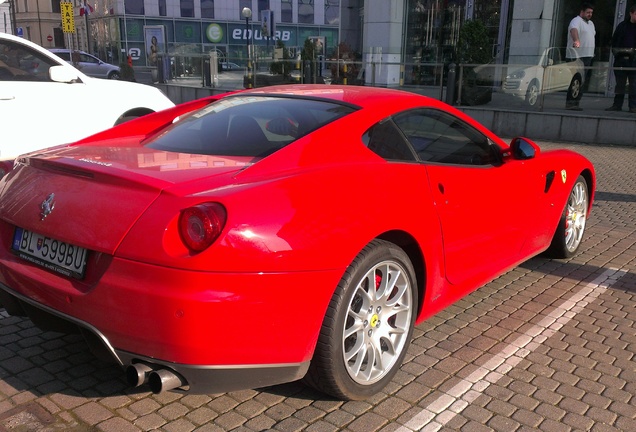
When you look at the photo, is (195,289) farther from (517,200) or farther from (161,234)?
(517,200)

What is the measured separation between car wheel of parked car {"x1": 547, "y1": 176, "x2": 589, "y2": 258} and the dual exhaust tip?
3664 millimetres

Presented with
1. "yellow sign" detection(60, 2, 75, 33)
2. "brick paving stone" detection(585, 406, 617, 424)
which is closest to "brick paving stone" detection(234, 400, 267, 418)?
"brick paving stone" detection(585, 406, 617, 424)

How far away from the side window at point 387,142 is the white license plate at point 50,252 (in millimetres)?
1511

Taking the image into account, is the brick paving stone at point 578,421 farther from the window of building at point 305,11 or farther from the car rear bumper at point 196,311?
the window of building at point 305,11

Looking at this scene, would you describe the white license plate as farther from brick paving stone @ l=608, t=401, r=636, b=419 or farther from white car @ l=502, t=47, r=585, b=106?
white car @ l=502, t=47, r=585, b=106

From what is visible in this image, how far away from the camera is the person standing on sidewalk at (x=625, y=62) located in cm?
1410

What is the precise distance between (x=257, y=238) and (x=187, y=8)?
56.3 metres

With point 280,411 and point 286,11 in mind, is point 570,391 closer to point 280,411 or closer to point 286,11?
point 280,411

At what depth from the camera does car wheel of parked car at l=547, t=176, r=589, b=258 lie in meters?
5.37

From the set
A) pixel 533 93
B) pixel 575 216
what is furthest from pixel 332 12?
pixel 575 216

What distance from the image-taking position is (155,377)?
265cm

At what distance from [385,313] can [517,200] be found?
156 centimetres

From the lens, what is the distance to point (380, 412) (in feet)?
10.3

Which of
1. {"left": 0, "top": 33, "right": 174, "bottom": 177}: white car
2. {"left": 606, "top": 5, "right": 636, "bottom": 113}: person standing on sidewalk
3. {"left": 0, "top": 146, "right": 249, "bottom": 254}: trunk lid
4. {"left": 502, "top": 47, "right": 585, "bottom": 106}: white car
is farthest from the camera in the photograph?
{"left": 502, "top": 47, "right": 585, "bottom": 106}: white car
